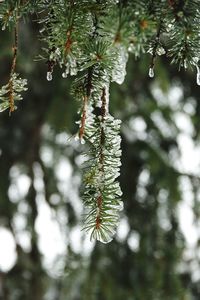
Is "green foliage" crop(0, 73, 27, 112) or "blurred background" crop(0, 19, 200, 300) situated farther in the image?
"blurred background" crop(0, 19, 200, 300)

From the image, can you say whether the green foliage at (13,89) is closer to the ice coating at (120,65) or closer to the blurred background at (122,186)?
the ice coating at (120,65)

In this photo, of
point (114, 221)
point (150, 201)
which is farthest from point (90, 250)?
point (114, 221)

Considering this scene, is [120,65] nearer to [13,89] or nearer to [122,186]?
[13,89]

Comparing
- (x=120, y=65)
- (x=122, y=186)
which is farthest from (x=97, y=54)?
(x=122, y=186)

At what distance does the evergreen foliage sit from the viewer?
815mm

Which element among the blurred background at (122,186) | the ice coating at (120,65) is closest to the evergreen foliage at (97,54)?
the ice coating at (120,65)

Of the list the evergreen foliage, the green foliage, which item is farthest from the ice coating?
the green foliage

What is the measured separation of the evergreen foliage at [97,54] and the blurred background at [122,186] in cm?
139

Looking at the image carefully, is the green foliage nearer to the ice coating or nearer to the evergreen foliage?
the evergreen foliage

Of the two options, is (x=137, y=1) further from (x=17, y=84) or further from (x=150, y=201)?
(x=150, y=201)

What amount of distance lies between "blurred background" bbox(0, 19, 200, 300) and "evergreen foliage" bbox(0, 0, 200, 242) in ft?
4.56

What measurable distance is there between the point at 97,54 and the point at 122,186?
2.04 m

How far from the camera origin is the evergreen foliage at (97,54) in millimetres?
815

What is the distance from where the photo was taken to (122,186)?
282 cm
